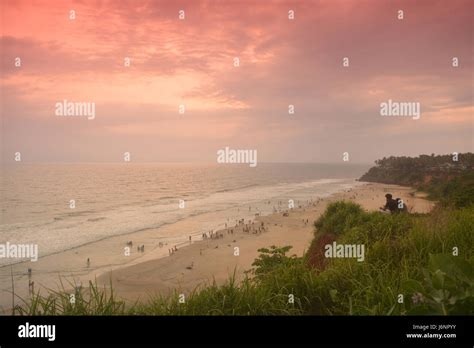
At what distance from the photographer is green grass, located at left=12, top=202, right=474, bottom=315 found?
86.0 inches

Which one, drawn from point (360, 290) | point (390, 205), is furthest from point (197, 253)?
point (360, 290)

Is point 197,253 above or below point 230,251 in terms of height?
below

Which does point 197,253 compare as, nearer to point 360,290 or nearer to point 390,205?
point 390,205

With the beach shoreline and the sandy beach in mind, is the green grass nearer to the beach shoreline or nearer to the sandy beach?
the sandy beach

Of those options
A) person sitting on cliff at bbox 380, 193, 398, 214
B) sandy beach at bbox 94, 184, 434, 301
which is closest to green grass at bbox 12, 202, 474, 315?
person sitting on cliff at bbox 380, 193, 398, 214

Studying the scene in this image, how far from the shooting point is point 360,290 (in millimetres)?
3291

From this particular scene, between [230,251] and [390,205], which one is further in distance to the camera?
[230,251]

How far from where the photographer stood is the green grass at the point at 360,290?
86.0 inches

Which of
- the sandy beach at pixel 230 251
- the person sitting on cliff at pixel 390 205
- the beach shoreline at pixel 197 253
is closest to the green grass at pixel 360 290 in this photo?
the person sitting on cliff at pixel 390 205
